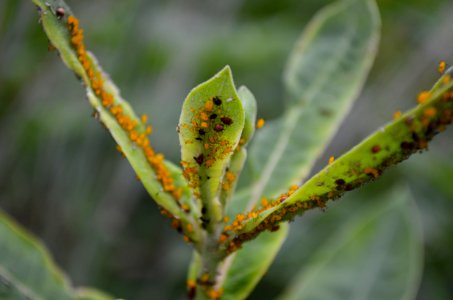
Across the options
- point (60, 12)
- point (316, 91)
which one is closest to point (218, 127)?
point (60, 12)

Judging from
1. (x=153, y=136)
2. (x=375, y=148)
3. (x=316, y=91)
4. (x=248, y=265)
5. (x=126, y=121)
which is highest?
(x=153, y=136)

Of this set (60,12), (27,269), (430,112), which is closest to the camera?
(430,112)

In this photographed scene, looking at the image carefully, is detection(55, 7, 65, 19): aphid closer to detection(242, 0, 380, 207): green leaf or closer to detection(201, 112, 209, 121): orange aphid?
detection(201, 112, 209, 121): orange aphid

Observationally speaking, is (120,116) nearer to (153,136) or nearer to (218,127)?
(218,127)

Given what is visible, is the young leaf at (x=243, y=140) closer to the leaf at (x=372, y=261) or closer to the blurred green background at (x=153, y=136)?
the leaf at (x=372, y=261)

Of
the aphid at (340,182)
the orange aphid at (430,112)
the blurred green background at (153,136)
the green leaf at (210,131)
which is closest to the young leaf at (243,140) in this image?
the green leaf at (210,131)

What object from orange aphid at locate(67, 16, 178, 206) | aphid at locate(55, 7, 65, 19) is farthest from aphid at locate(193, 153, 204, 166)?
aphid at locate(55, 7, 65, 19)

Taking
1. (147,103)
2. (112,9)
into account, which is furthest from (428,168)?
(112,9)

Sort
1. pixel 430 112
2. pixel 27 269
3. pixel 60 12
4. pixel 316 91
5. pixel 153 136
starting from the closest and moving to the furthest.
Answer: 1. pixel 430 112
2. pixel 60 12
3. pixel 27 269
4. pixel 316 91
5. pixel 153 136
